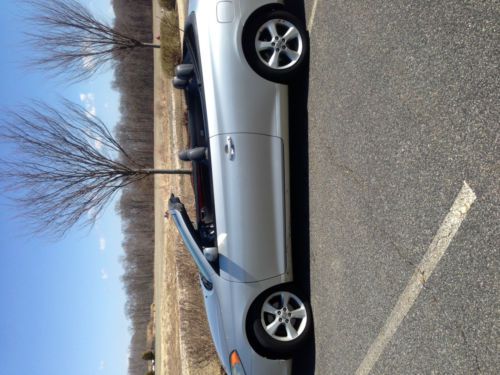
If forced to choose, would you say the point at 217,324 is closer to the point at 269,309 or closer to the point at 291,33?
the point at 269,309

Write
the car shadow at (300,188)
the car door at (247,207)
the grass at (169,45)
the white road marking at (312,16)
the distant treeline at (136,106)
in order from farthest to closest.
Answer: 1. the distant treeline at (136,106)
2. the grass at (169,45)
3. the car shadow at (300,188)
4. the white road marking at (312,16)
5. the car door at (247,207)

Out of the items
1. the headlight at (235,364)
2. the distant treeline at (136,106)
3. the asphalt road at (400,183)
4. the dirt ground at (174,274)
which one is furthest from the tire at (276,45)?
the distant treeline at (136,106)

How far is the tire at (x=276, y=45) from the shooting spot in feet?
15.9

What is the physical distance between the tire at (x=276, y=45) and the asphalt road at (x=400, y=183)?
172mm

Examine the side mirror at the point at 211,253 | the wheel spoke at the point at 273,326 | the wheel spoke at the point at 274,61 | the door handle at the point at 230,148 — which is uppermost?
the wheel spoke at the point at 274,61

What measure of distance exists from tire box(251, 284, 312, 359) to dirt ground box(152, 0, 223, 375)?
3.54 meters

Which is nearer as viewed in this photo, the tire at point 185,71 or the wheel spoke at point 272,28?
the wheel spoke at point 272,28

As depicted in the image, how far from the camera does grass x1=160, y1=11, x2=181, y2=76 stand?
1177 cm

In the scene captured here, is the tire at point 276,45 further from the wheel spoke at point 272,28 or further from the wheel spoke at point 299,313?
the wheel spoke at point 299,313

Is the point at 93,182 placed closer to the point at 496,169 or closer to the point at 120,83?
the point at 496,169

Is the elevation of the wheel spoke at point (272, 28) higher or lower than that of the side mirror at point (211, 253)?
higher

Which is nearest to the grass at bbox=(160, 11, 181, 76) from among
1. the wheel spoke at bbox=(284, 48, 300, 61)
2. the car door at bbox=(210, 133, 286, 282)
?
the wheel spoke at bbox=(284, 48, 300, 61)

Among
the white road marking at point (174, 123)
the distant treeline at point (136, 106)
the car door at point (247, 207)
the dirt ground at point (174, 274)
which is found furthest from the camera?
the distant treeline at point (136, 106)

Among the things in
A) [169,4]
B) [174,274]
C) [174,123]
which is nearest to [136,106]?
[169,4]
